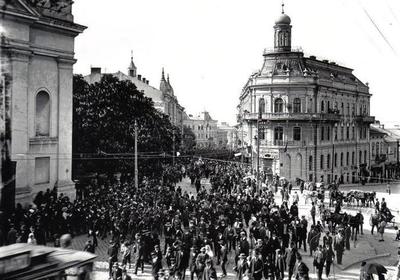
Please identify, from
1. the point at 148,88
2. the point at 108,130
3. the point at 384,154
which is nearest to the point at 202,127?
the point at 148,88

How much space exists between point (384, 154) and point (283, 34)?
111ft

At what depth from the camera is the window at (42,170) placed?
27500 mm

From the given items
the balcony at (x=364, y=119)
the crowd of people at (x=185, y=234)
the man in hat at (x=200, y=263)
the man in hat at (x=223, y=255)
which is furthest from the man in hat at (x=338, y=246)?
the balcony at (x=364, y=119)

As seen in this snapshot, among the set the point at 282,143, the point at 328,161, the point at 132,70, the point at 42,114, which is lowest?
the point at 328,161

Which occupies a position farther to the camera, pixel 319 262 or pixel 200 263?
pixel 319 262

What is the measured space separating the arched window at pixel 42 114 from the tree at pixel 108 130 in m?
6.83

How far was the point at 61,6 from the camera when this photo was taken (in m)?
28.2

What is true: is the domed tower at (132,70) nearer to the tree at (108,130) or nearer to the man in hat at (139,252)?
the tree at (108,130)

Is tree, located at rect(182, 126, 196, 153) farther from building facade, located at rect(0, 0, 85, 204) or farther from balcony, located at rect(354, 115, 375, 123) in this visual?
building facade, located at rect(0, 0, 85, 204)

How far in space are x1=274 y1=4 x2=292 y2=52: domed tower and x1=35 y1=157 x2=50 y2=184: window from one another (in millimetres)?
37583

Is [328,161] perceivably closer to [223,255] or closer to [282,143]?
[282,143]

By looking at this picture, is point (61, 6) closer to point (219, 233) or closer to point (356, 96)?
point (219, 233)

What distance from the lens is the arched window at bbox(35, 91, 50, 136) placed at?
91.4 feet

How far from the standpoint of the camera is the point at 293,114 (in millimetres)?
53938
